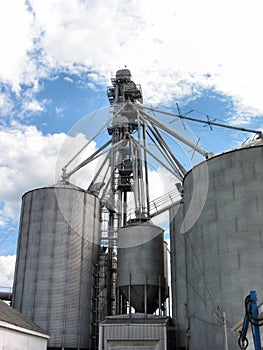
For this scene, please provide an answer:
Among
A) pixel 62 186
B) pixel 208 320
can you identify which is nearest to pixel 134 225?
pixel 62 186

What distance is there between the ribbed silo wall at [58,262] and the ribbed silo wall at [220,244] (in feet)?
31.3

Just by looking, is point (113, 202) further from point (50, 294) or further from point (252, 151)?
point (252, 151)

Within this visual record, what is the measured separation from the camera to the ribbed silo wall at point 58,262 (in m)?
37.8

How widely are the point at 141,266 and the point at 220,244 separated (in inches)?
396

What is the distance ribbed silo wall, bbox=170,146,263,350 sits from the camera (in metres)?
28.7

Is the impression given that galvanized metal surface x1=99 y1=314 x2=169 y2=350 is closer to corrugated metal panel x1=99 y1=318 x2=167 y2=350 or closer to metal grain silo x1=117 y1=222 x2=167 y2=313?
corrugated metal panel x1=99 y1=318 x2=167 y2=350

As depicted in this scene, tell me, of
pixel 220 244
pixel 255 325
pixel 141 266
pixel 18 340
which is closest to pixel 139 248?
pixel 141 266

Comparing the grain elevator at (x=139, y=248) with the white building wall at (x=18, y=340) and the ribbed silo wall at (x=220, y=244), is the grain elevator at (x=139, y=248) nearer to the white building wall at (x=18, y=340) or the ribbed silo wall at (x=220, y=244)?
the ribbed silo wall at (x=220, y=244)

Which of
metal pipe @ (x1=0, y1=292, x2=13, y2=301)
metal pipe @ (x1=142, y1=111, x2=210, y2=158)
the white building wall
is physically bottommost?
the white building wall

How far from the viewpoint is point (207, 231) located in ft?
104

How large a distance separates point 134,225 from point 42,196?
32.2ft

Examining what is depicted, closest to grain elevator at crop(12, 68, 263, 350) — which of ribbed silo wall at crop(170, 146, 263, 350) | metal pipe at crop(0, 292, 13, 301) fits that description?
ribbed silo wall at crop(170, 146, 263, 350)

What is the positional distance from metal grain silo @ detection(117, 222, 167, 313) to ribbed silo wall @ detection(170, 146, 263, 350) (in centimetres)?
363

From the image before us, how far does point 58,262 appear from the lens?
3950cm
